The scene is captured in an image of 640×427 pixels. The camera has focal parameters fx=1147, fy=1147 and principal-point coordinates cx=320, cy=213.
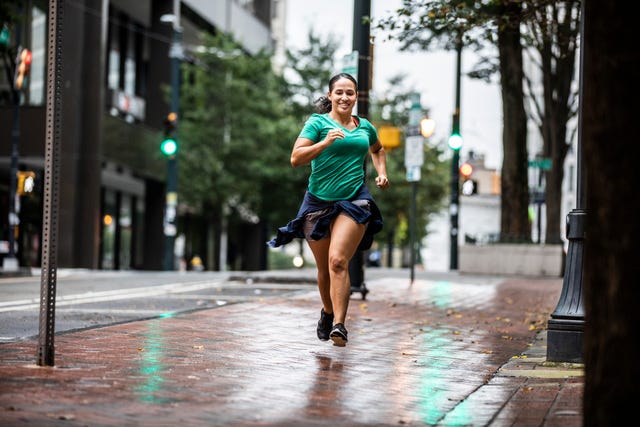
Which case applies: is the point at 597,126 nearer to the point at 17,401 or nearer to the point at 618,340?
the point at 618,340

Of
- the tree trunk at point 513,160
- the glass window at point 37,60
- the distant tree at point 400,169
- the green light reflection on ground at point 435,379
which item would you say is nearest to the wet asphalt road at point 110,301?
the green light reflection on ground at point 435,379

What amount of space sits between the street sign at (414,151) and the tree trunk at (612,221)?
14936 millimetres

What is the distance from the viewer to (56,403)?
5.28 metres

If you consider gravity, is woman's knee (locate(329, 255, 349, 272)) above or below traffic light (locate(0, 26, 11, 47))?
below

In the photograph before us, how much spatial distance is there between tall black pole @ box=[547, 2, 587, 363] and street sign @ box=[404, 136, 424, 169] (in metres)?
10.8

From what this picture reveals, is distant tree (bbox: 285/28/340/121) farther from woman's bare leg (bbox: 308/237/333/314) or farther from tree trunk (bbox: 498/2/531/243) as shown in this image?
woman's bare leg (bbox: 308/237/333/314)

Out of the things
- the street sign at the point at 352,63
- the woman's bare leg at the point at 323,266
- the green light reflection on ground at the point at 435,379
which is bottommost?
the green light reflection on ground at the point at 435,379

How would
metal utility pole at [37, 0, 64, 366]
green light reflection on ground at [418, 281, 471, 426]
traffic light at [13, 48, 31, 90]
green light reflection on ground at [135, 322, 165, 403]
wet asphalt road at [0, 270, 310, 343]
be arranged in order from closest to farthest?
1. green light reflection on ground at [418, 281, 471, 426]
2. green light reflection on ground at [135, 322, 165, 403]
3. metal utility pole at [37, 0, 64, 366]
4. wet asphalt road at [0, 270, 310, 343]
5. traffic light at [13, 48, 31, 90]

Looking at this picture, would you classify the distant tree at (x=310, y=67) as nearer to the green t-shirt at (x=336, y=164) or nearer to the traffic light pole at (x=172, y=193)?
the traffic light pole at (x=172, y=193)

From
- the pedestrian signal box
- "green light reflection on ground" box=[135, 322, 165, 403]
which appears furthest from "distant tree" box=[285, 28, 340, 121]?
"green light reflection on ground" box=[135, 322, 165, 403]

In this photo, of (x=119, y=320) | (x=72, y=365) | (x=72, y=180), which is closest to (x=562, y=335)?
(x=72, y=365)

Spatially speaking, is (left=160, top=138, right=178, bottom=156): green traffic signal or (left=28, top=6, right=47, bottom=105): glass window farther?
(left=28, top=6, right=47, bottom=105): glass window

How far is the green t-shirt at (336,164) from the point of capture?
25.7 ft

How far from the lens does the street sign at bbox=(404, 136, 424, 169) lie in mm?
18906
